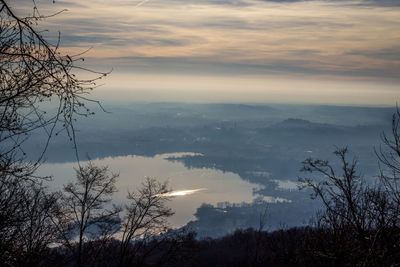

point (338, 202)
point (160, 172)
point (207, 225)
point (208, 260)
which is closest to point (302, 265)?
point (338, 202)

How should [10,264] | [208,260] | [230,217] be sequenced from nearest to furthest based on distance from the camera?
[10,264] → [208,260] → [230,217]

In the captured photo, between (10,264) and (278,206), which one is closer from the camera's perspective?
(10,264)

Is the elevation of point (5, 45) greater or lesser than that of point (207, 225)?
greater

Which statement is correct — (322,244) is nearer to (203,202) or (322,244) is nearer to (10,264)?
(10,264)

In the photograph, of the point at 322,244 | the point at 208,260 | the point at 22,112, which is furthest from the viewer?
the point at 208,260

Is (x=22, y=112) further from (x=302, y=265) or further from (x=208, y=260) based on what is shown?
(x=208, y=260)

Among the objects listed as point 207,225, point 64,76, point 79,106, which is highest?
point 64,76

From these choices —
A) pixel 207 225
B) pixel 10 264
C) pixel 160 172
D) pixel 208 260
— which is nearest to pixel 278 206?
pixel 207 225

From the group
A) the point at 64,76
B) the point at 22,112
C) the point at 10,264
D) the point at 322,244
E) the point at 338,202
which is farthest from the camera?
the point at 338,202

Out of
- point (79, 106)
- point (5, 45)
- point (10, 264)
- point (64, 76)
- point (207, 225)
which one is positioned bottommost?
point (207, 225)
